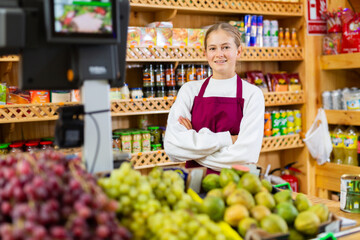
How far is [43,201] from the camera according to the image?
1.04 meters

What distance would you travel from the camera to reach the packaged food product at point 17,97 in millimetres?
3288

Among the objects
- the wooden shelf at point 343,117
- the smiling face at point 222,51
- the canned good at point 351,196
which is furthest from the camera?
the wooden shelf at point 343,117

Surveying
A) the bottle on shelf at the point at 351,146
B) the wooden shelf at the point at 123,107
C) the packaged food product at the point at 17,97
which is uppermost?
the packaged food product at the point at 17,97

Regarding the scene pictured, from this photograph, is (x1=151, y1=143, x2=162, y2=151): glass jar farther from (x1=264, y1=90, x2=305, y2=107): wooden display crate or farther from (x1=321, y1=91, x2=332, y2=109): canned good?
(x1=321, y1=91, x2=332, y2=109): canned good

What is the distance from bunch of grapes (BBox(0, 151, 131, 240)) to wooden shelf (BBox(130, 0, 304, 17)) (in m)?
2.70

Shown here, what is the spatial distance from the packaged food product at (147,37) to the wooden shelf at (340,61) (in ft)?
6.78

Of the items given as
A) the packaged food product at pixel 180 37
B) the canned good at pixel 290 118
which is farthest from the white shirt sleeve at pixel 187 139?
the canned good at pixel 290 118

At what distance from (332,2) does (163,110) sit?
2560 millimetres

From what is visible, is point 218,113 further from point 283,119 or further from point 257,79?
point 283,119

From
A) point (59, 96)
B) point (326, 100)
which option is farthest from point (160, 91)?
point (326, 100)

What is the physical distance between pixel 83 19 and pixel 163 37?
2.49 meters

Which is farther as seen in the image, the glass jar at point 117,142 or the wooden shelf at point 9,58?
the glass jar at point 117,142

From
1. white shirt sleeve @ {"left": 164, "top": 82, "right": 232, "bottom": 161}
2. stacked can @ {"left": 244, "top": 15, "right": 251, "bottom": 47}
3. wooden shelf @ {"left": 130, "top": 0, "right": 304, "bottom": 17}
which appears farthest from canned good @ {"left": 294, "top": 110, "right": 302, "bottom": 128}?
white shirt sleeve @ {"left": 164, "top": 82, "right": 232, "bottom": 161}

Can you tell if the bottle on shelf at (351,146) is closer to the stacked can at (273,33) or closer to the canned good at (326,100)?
the canned good at (326,100)
